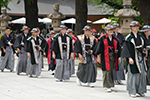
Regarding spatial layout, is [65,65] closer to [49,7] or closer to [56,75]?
[56,75]

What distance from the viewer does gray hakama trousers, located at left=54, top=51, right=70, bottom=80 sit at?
12.8m

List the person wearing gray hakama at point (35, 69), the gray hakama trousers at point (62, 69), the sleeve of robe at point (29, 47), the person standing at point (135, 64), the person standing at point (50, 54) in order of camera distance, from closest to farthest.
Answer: the person standing at point (135, 64) → the gray hakama trousers at point (62, 69) → the person wearing gray hakama at point (35, 69) → the sleeve of robe at point (29, 47) → the person standing at point (50, 54)

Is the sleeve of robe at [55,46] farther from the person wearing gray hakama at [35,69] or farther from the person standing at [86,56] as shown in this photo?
the person standing at [86,56]

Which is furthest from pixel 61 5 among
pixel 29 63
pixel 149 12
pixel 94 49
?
pixel 94 49

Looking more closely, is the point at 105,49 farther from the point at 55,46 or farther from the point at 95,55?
the point at 55,46

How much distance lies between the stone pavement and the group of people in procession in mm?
342

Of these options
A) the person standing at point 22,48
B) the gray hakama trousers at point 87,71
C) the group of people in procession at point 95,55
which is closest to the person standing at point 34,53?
the group of people in procession at point 95,55

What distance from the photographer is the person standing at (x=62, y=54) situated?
42.2ft

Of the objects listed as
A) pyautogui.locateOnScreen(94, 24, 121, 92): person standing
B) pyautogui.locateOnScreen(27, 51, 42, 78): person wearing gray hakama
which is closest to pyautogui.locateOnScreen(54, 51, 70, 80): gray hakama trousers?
pyautogui.locateOnScreen(27, 51, 42, 78): person wearing gray hakama

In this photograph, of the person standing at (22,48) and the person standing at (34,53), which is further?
the person standing at (22,48)

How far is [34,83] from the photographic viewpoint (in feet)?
39.7

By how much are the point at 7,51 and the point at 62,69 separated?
421 cm

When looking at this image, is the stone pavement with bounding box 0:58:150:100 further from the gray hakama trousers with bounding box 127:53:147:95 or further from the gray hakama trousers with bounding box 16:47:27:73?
the gray hakama trousers with bounding box 16:47:27:73

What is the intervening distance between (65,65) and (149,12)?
20.7ft
